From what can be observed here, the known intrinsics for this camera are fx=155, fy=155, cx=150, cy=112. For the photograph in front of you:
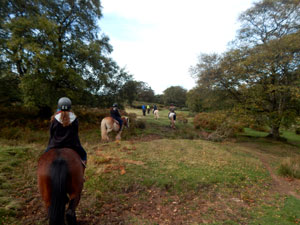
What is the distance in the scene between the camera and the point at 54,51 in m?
10.3

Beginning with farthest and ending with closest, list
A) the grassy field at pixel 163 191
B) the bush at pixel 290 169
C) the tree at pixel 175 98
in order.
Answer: the tree at pixel 175 98 < the bush at pixel 290 169 < the grassy field at pixel 163 191

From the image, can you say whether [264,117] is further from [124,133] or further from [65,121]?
[65,121]

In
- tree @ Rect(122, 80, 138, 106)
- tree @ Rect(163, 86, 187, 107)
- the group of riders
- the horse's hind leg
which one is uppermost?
tree @ Rect(163, 86, 187, 107)

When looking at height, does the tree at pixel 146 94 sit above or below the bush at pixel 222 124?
above

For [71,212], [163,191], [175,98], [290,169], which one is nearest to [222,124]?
[290,169]

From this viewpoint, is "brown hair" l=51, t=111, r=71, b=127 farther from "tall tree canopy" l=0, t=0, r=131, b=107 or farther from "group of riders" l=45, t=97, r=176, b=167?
"tall tree canopy" l=0, t=0, r=131, b=107

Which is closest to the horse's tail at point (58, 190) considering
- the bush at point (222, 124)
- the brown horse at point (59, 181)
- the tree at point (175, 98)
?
the brown horse at point (59, 181)

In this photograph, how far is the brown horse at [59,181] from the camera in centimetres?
243

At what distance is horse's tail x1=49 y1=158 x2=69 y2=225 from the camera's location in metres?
2.40

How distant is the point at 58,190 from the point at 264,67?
41.0ft

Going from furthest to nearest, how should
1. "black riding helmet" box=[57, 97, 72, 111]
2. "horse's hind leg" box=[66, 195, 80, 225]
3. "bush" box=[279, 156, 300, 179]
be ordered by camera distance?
"bush" box=[279, 156, 300, 179] → "black riding helmet" box=[57, 97, 72, 111] → "horse's hind leg" box=[66, 195, 80, 225]

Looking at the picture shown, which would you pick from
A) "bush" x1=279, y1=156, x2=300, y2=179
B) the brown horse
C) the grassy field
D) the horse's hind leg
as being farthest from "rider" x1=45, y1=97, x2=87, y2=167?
"bush" x1=279, y1=156, x2=300, y2=179

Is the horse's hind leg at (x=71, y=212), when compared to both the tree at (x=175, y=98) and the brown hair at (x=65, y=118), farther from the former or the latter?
the tree at (x=175, y=98)

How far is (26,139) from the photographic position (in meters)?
8.84
